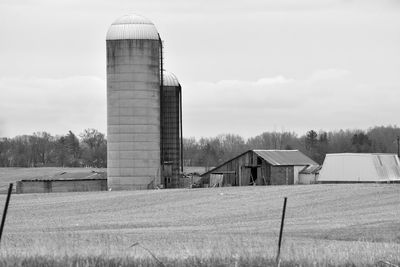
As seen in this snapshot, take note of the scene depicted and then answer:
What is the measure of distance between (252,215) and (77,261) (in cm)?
2815

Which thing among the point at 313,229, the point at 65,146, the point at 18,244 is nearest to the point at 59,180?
the point at 313,229

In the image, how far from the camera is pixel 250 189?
60875mm

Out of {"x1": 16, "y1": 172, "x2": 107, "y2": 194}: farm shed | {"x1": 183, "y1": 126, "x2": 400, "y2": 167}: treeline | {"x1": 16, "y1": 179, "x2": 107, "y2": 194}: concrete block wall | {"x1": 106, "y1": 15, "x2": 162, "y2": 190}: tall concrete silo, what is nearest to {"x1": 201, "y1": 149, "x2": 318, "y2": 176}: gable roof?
{"x1": 106, "y1": 15, "x2": 162, "y2": 190}: tall concrete silo

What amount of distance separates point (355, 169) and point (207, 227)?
38247 mm

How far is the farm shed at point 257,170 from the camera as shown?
75188mm

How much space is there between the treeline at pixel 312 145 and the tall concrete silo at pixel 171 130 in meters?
61.0

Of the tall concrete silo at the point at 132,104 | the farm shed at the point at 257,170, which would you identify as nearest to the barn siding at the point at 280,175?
the farm shed at the point at 257,170

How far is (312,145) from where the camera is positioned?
152750mm

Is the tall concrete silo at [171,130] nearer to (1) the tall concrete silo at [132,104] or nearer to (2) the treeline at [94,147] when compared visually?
(1) the tall concrete silo at [132,104]

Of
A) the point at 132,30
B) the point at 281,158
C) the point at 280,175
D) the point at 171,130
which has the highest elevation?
the point at 132,30

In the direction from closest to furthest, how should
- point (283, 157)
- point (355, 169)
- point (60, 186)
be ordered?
1. point (355, 169)
2. point (283, 157)
3. point (60, 186)

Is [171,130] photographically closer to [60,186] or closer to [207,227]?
[60,186]

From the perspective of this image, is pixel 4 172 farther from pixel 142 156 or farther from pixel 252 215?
pixel 252 215

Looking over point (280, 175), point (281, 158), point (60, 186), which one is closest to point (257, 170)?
point (280, 175)
